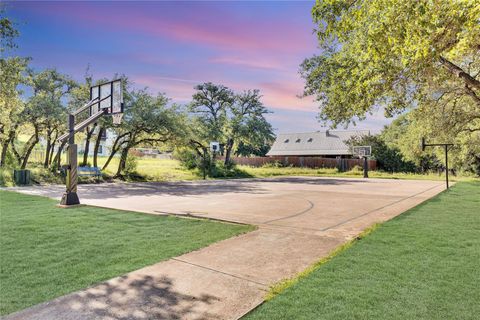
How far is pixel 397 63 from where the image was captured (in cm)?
602

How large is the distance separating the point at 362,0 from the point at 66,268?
18.7 feet

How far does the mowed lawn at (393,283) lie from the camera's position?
297cm

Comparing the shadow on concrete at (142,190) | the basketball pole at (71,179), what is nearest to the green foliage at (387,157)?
the shadow on concrete at (142,190)

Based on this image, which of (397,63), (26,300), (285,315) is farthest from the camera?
(397,63)

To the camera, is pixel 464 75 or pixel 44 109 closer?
pixel 464 75

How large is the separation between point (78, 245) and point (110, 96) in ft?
26.2

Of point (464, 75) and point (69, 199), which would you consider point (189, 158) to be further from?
point (464, 75)

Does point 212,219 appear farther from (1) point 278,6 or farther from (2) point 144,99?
(2) point 144,99

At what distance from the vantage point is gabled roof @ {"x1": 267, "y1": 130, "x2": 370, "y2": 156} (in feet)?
143

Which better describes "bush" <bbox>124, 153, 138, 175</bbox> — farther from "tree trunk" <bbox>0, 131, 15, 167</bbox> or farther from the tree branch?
the tree branch

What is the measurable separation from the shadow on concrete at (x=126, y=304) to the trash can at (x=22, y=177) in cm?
1535

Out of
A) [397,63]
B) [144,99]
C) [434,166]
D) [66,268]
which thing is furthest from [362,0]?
[434,166]

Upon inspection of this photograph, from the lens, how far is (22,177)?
16.0 m

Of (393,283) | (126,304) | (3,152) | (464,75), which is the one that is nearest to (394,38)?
(393,283)
